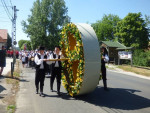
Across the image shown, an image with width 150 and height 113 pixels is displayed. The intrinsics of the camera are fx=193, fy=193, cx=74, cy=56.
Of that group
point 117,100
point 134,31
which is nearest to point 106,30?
point 134,31

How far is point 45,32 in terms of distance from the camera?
1897 inches

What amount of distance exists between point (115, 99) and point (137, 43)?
43238 mm

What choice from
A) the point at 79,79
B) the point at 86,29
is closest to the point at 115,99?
the point at 79,79

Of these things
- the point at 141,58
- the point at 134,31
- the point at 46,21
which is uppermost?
the point at 46,21

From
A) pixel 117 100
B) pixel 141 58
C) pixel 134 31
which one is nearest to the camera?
pixel 117 100

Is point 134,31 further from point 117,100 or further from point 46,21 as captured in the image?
point 117,100

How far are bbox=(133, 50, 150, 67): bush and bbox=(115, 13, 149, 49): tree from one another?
80.4ft

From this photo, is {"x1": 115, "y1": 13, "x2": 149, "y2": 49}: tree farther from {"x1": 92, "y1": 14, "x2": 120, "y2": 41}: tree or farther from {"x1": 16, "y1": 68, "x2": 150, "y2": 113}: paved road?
{"x1": 16, "y1": 68, "x2": 150, "y2": 113}: paved road

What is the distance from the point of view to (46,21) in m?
47.8

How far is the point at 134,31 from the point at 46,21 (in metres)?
21.9

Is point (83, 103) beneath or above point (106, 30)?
beneath

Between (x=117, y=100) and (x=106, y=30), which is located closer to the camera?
(x=117, y=100)

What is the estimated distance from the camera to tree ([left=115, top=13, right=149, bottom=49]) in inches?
1879

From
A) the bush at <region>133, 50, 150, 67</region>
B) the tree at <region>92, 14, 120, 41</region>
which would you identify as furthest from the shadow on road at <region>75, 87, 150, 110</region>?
the tree at <region>92, 14, 120, 41</region>
